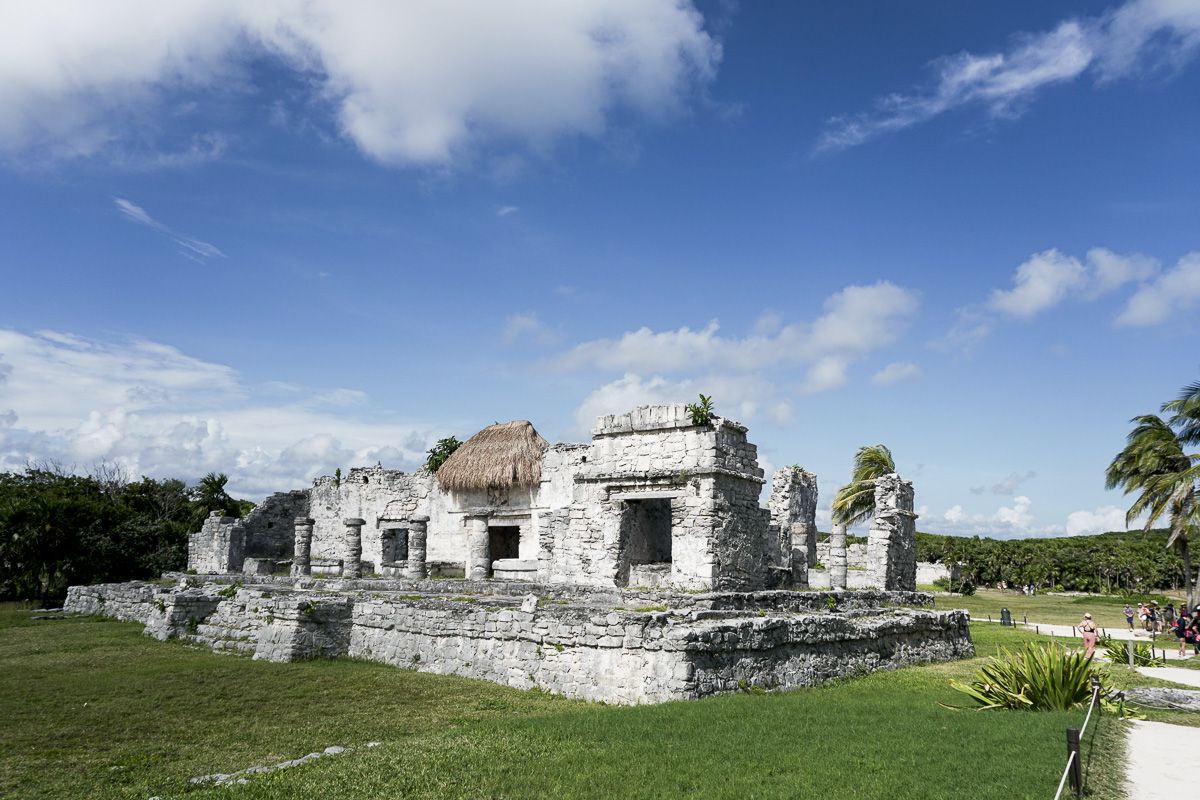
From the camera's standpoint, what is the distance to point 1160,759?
5344mm

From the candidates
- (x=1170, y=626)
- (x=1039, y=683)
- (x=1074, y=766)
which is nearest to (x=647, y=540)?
(x=1039, y=683)

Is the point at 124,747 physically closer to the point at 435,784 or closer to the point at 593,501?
the point at 435,784

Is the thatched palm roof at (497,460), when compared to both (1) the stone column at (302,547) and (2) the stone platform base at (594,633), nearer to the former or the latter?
(1) the stone column at (302,547)

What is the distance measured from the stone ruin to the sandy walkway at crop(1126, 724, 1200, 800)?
3.16 meters

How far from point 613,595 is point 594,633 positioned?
3018 millimetres

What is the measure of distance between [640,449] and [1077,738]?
8670mm

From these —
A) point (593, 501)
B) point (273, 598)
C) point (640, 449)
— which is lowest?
point (273, 598)

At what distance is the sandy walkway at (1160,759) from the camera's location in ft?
15.3

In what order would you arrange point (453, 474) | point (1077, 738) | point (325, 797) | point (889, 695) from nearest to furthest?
point (1077, 738) → point (325, 797) → point (889, 695) → point (453, 474)

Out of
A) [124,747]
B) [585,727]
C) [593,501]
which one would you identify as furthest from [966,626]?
[124,747]

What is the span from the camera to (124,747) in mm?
5797

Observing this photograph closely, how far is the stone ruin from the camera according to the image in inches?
313

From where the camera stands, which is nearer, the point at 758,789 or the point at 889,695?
the point at 758,789

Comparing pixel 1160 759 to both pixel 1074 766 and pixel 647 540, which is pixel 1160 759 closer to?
pixel 1074 766
